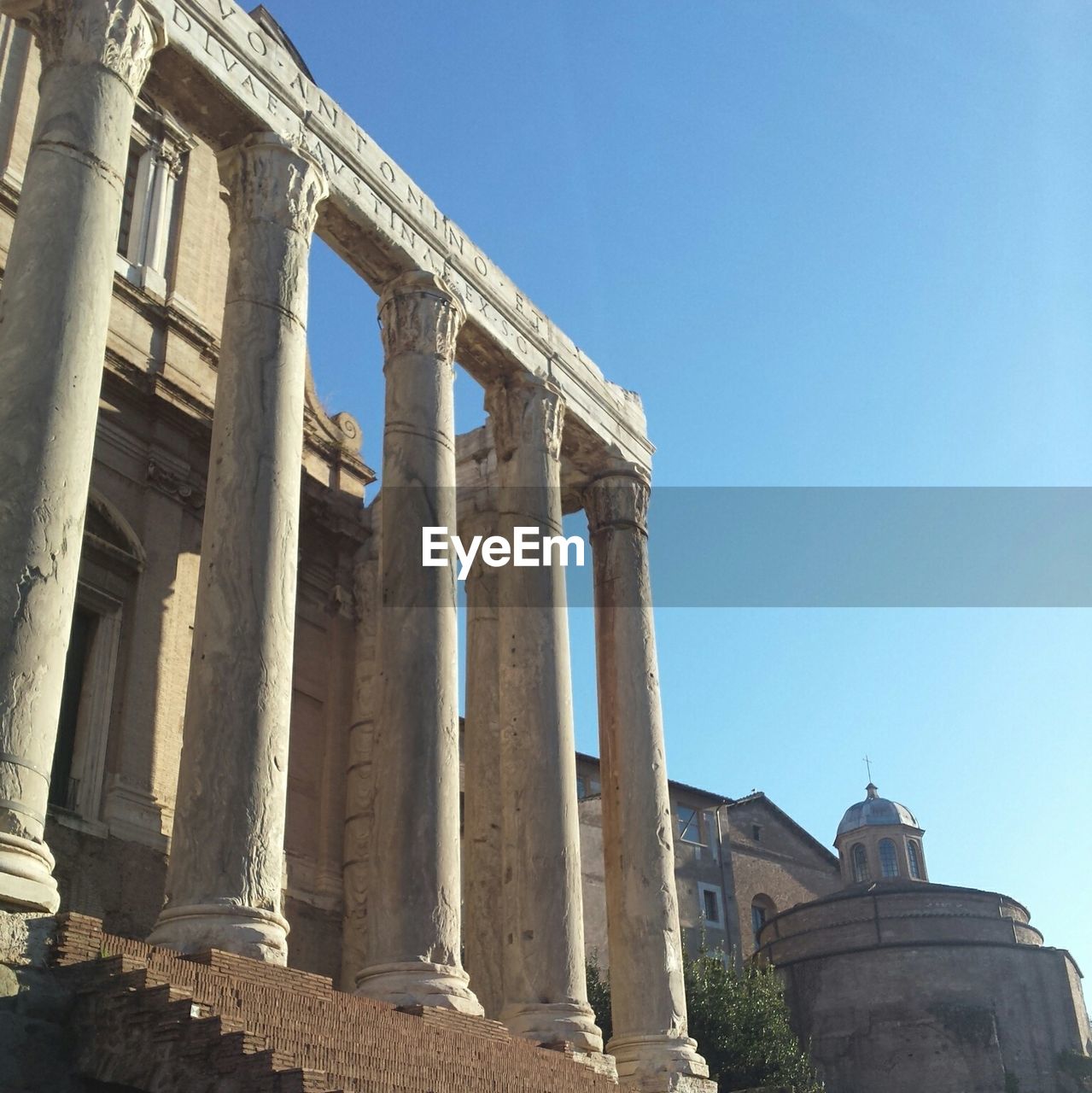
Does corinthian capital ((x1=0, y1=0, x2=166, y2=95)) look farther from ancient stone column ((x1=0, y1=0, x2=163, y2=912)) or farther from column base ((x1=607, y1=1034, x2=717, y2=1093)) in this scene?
column base ((x1=607, y1=1034, x2=717, y2=1093))

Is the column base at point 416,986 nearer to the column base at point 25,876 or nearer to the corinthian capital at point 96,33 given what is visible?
the column base at point 25,876

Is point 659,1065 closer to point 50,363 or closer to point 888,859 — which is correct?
point 50,363

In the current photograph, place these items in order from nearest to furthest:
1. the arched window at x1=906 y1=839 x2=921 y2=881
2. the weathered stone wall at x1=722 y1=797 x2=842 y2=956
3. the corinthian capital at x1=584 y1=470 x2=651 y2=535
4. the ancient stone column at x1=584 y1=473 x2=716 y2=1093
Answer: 1. the ancient stone column at x1=584 y1=473 x2=716 y2=1093
2. the corinthian capital at x1=584 y1=470 x2=651 y2=535
3. the weathered stone wall at x1=722 y1=797 x2=842 y2=956
4. the arched window at x1=906 y1=839 x2=921 y2=881

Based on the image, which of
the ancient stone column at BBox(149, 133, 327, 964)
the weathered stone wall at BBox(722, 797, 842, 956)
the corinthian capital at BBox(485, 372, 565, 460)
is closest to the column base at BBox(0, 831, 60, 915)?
the ancient stone column at BBox(149, 133, 327, 964)

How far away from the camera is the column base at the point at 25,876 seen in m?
9.22

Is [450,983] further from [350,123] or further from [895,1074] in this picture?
[895,1074]

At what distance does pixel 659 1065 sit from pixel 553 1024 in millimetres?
2175

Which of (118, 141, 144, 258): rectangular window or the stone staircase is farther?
(118, 141, 144, 258): rectangular window

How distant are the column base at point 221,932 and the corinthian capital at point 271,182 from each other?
6.84 metres

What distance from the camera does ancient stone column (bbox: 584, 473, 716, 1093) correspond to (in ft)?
53.9

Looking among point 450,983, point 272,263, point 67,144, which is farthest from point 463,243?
point 450,983

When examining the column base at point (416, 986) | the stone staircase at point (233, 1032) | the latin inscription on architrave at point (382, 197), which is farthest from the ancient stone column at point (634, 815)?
the stone staircase at point (233, 1032)

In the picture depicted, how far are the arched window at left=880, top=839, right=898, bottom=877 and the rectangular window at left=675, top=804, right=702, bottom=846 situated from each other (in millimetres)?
15412

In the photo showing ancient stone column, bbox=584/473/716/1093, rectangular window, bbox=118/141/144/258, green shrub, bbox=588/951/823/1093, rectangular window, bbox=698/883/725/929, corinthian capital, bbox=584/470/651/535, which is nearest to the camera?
ancient stone column, bbox=584/473/716/1093
